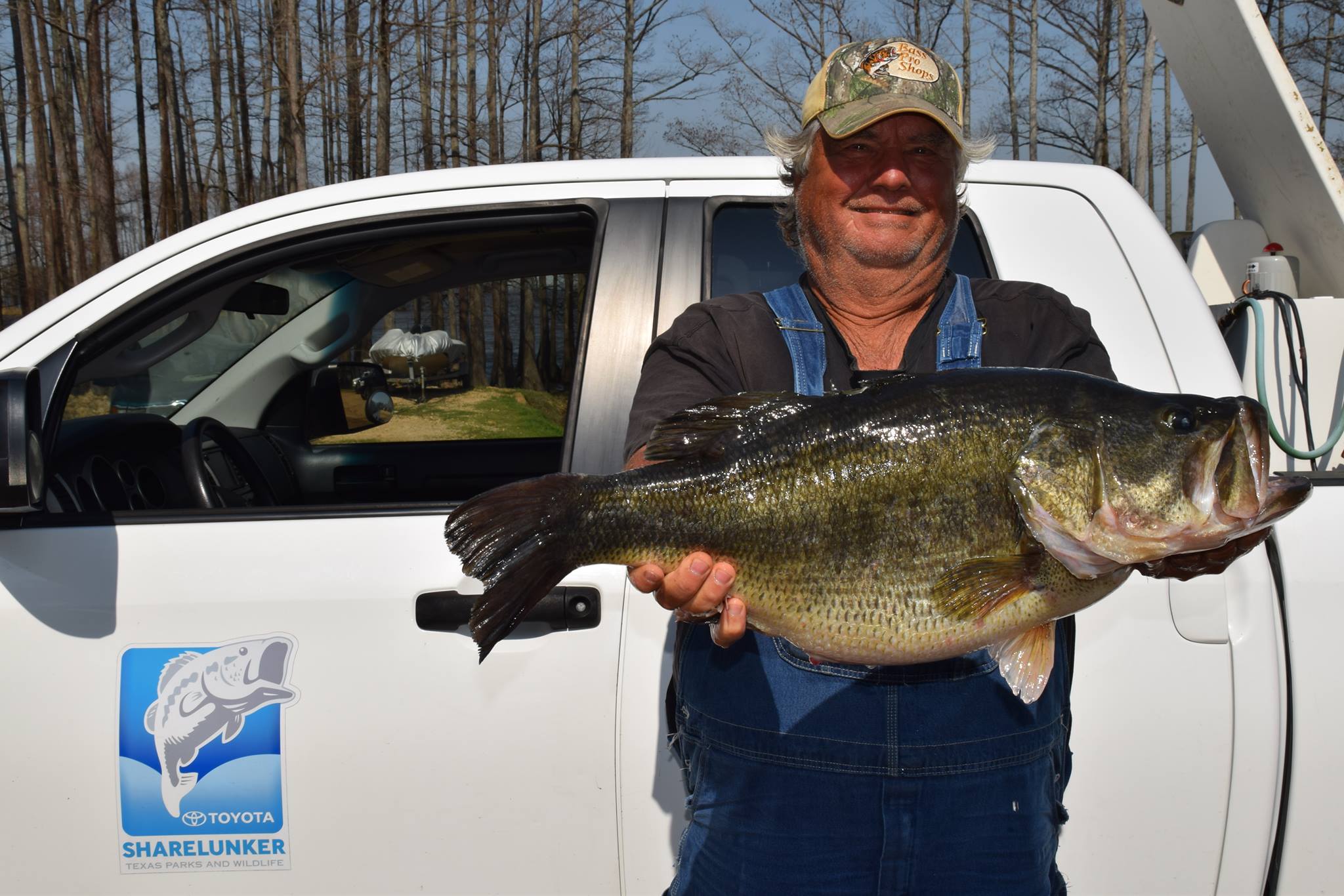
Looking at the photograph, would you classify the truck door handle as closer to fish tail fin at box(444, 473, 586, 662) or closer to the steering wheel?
fish tail fin at box(444, 473, 586, 662)

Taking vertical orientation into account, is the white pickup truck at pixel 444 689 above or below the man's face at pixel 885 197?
below

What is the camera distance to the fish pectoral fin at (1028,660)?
164 centimetres

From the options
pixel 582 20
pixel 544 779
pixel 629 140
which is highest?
pixel 582 20

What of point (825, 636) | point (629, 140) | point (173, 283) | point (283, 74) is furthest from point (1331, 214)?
point (629, 140)

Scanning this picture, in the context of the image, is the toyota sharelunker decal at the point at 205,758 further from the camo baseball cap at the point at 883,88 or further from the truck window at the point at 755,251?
the camo baseball cap at the point at 883,88

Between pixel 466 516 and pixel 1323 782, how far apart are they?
187 cm

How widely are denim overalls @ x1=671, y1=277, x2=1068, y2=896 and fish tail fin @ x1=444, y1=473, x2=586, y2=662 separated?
45cm

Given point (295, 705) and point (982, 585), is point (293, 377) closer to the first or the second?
point (295, 705)

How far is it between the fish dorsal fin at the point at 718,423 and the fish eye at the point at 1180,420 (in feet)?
1.74

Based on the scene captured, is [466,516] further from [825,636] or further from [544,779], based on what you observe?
[544,779]

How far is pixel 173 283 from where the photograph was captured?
98.1 inches

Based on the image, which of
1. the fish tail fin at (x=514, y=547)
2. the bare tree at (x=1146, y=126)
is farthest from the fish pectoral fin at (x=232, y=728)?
the bare tree at (x=1146, y=126)

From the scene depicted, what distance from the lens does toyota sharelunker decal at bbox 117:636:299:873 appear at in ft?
7.29

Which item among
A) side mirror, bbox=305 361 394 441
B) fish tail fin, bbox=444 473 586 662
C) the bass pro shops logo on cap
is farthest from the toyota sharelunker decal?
side mirror, bbox=305 361 394 441
